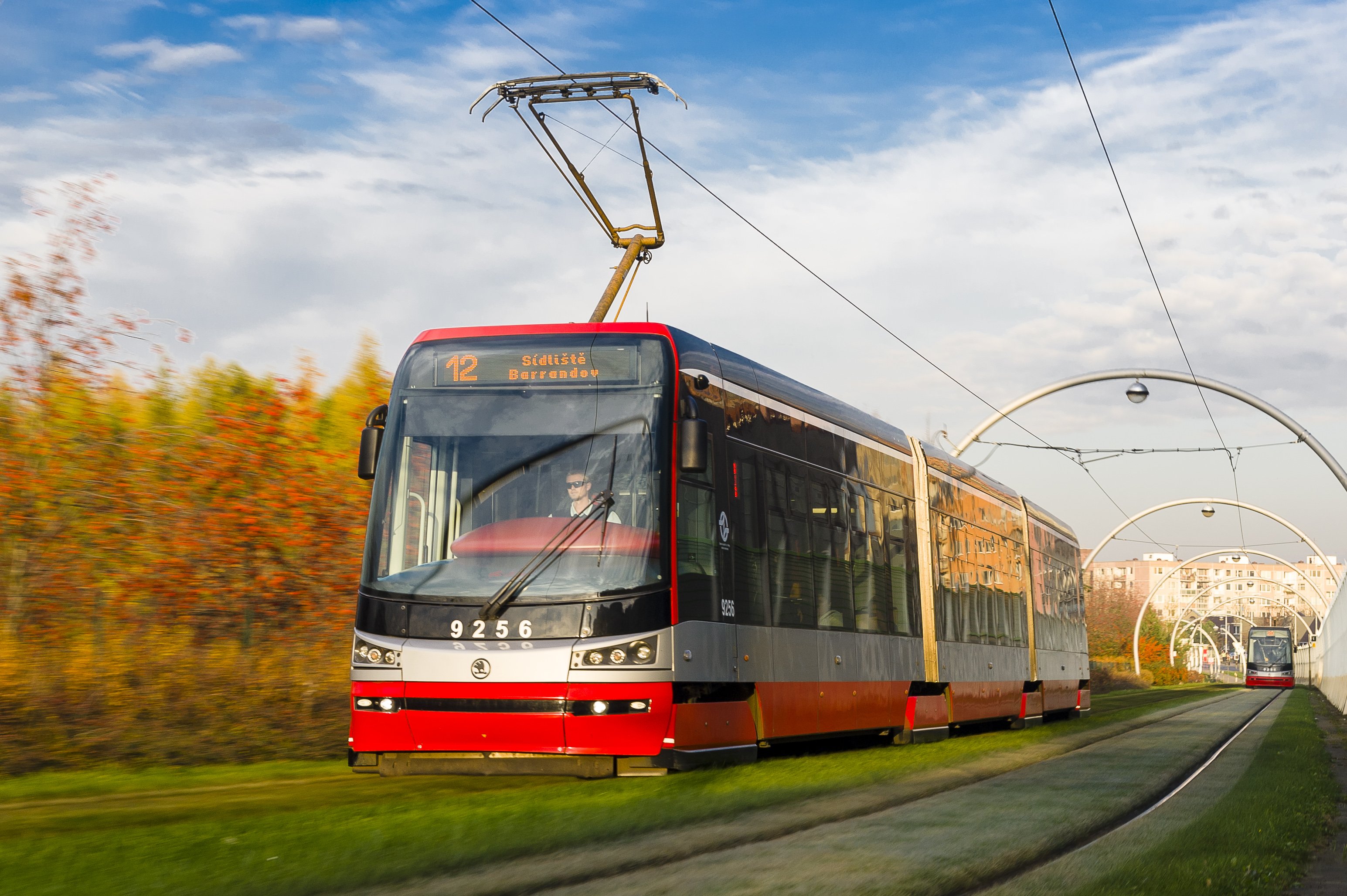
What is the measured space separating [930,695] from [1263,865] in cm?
958

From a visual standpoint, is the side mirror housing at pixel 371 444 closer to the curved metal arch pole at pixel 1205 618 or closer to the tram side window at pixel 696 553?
the tram side window at pixel 696 553

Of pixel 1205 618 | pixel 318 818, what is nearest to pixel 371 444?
pixel 318 818

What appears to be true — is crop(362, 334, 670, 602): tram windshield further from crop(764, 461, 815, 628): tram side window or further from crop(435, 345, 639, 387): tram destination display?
crop(764, 461, 815, 628): tram side window

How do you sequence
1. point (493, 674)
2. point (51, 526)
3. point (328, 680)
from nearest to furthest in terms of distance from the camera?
point (493, 674) < point (51, 526) < point (328, 680)

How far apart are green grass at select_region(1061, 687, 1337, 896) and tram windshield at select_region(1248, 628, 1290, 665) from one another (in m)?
93.5

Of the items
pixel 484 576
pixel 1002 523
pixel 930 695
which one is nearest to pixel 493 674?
pixel 484 576

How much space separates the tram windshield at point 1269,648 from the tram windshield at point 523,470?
10060cm

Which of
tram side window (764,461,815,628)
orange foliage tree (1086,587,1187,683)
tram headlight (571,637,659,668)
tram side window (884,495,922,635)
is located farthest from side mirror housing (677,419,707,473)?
orange foliage tree (1086,587,1187,683)

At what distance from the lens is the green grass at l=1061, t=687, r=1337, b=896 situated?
750cm

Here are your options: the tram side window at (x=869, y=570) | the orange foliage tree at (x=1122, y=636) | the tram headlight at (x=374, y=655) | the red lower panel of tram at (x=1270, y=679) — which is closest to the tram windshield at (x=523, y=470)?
the tram headlight at (x=374, y=655)

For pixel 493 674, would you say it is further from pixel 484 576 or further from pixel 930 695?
pixel 930 695

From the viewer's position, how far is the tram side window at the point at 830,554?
46.4 ft

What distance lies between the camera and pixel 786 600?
43.6 feet

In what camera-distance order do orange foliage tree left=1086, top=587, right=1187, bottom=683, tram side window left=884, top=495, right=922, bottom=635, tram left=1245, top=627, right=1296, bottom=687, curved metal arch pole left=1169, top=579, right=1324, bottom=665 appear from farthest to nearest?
tram left=1245, top=627, right=1296, bottom=687 → curved metal arch pole left=1169, top=579, right=1324, bottom=665 → orange foliage tree left=1086, top=587, right=1187, bottom=683 → tram side window left=884, top=495, right=922, bottom=635
